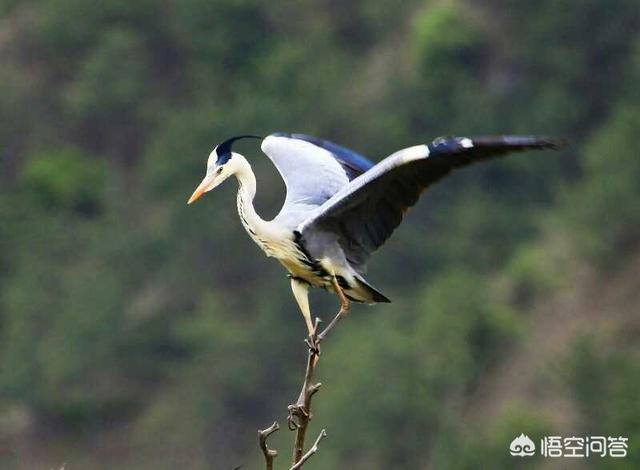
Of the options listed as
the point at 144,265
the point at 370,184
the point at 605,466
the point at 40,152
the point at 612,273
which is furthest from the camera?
the point at 40,152

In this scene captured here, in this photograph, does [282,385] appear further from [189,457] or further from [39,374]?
[39,374]

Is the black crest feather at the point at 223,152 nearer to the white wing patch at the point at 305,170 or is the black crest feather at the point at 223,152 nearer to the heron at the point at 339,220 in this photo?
the heron at the point at 339,220

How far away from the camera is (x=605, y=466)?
25172 mm

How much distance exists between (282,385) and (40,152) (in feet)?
36.1

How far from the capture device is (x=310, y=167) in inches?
365

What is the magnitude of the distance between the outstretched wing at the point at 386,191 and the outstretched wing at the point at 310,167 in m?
0.34

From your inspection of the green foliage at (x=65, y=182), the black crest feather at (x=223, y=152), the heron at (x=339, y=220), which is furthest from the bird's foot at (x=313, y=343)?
the green foliage at (x=65, y=182)

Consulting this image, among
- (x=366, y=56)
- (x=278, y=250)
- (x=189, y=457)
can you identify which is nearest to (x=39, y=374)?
(x=189, y=457)

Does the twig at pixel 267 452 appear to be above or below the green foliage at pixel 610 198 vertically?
below

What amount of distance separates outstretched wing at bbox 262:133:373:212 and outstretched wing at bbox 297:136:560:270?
343 mm

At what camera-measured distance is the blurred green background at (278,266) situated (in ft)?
94.0

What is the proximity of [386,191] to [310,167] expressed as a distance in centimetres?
91

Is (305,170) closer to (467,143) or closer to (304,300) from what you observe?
(304,300)

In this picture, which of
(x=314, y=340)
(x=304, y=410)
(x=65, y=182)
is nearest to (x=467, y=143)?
(x=314, y=340)
